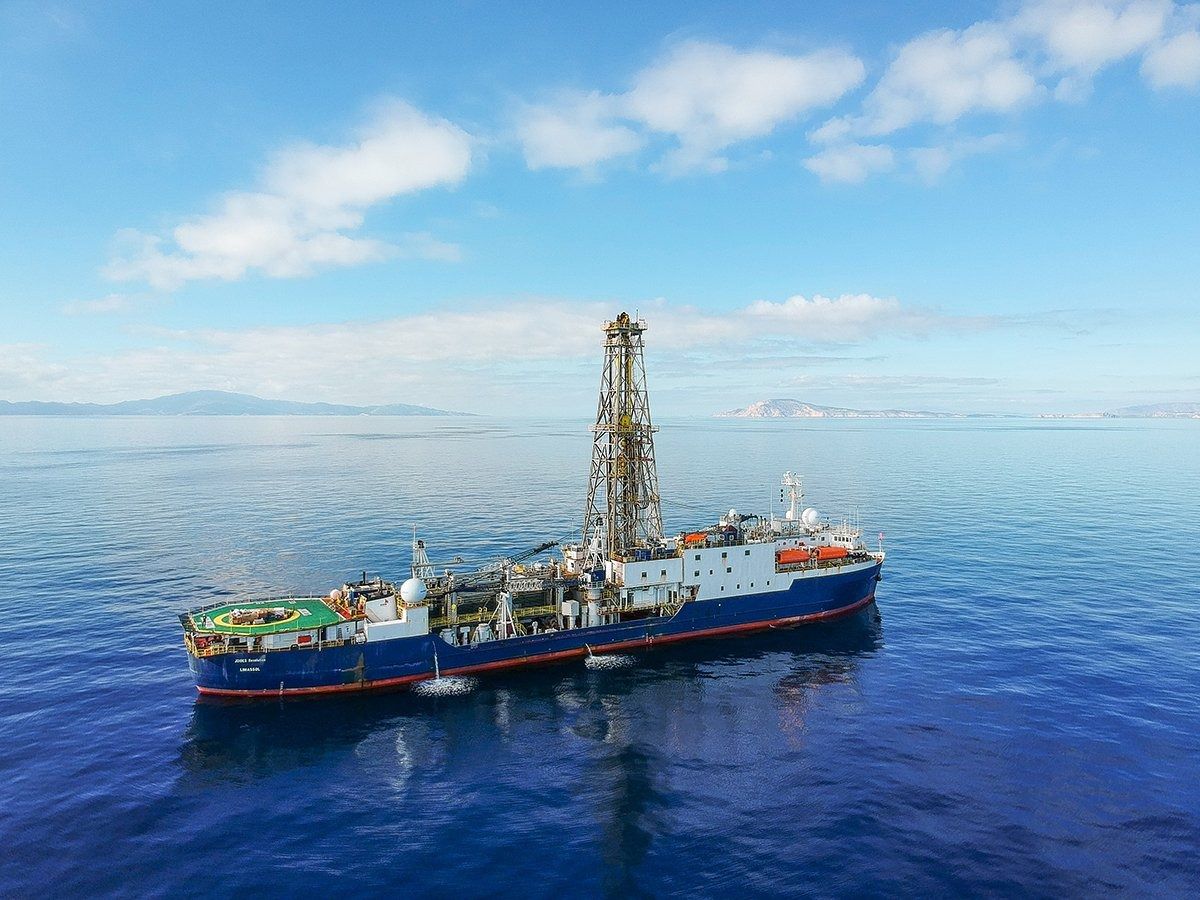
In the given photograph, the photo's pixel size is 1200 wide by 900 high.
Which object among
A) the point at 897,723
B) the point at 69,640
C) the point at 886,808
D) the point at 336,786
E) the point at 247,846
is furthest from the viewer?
the point at 69,640

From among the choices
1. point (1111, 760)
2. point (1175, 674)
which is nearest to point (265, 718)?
point (1111, 760)

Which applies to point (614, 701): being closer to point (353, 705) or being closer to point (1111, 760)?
point (353, 705)

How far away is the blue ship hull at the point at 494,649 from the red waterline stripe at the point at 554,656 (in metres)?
0.07

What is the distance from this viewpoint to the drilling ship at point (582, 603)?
150ft

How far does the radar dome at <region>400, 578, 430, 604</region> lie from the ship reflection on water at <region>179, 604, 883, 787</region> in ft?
22.3

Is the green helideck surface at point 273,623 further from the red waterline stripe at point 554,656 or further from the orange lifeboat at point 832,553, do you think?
the orange lifeboat at point 832,553

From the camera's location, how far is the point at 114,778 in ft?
114

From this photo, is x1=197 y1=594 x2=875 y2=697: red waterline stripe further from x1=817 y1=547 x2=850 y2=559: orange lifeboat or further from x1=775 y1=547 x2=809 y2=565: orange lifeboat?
x1=775 y1=547 x2=809 y2=565: orange lifeboat

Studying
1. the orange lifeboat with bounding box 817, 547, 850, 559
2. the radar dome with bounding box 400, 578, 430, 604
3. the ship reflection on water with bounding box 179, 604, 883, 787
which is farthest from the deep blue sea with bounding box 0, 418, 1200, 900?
the radar dome with bounding box 400, 578, 430, 604

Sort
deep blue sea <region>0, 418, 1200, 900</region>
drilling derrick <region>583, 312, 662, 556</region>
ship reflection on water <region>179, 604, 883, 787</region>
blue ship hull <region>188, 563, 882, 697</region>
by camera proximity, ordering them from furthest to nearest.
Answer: drilling derrick <region>583, 312, 662, 556</region> → blue ship hull <region>188, 563, 882, 697</region> → ship reflection on water <region>179, 604, 883, 787</region> → deep blue sea <region>0, 418, 1200, 900</region>

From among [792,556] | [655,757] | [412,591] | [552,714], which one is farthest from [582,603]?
[792,556]

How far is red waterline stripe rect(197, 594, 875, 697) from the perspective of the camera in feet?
150

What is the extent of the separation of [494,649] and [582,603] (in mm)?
8849

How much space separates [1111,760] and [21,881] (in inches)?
2127
